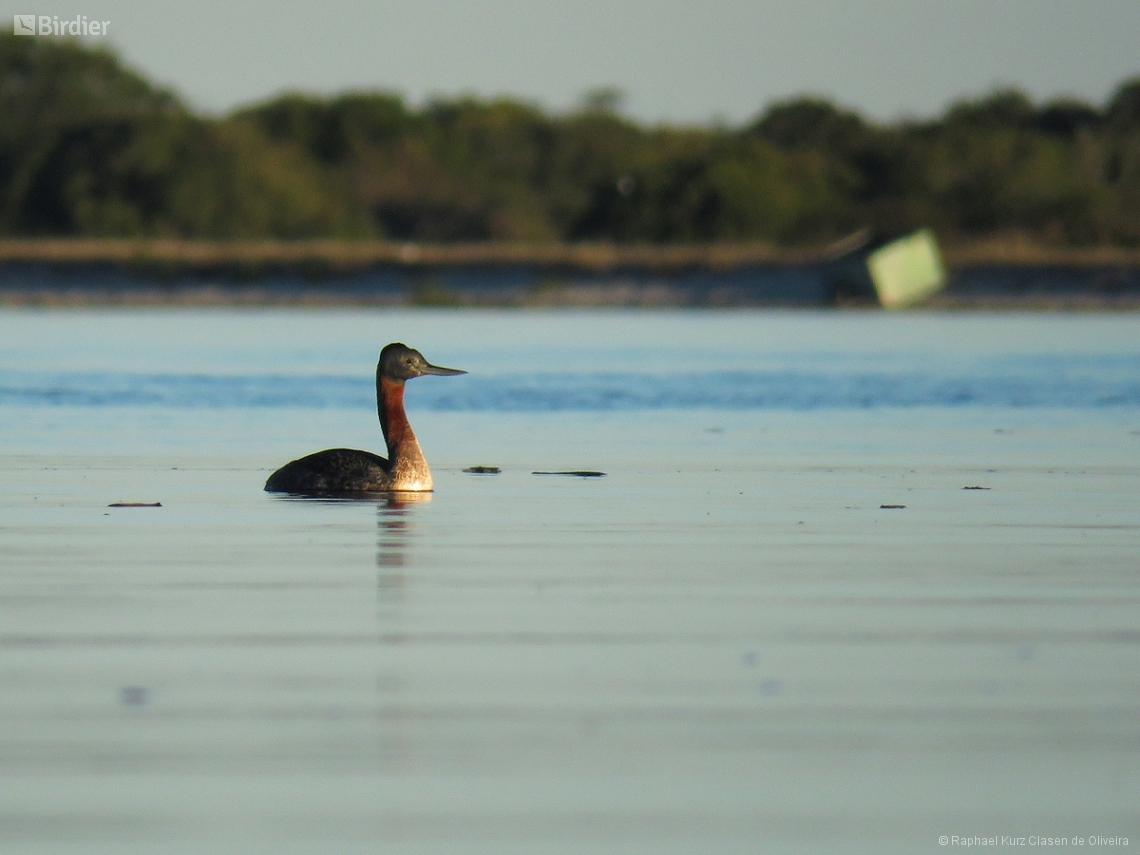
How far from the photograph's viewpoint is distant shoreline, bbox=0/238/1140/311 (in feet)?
183

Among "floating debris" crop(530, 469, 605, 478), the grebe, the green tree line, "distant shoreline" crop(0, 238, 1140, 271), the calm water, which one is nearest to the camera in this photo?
the calm water

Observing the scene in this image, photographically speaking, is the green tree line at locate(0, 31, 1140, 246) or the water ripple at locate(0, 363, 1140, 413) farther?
the green tree line at locate(0, 31, 1140, 246)

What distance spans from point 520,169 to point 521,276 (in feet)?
116

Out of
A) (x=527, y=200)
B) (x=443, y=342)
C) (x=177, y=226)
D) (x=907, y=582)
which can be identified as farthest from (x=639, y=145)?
(x=907, y=582)

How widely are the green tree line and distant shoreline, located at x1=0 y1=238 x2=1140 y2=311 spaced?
24.5 ft

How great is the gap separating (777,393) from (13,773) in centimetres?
1792

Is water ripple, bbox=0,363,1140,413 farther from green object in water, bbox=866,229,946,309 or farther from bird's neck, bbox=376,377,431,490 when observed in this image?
green object in water, bbox=866,229,946,309

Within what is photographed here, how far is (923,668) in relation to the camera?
7344 millimetres

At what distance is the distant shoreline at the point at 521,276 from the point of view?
55719mm

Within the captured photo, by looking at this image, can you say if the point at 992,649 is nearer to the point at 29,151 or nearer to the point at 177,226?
the point at 177,226

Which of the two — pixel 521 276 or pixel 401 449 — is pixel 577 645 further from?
pixel 521 276

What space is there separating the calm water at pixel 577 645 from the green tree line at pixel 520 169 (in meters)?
52.1

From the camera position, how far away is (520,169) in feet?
307

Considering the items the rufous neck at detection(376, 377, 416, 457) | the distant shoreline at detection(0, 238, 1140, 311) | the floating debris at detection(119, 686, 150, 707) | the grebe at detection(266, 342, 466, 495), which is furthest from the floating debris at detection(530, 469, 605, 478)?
the distant shoreline at detection(0, 238, 1140, 311)
